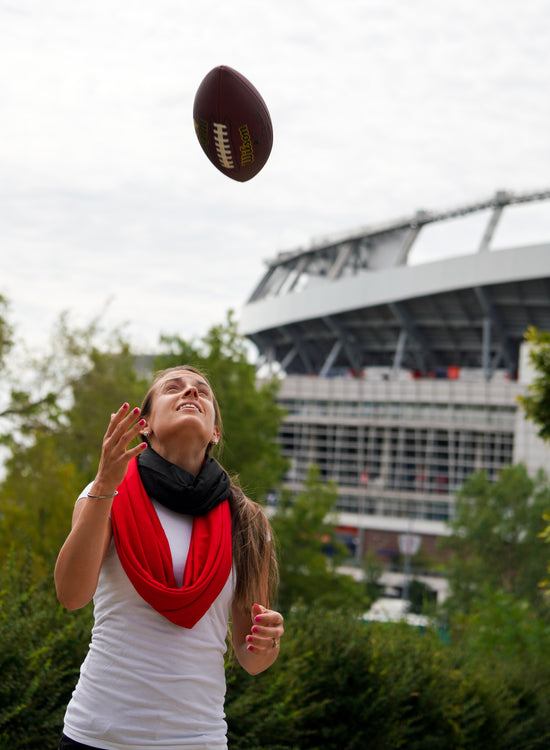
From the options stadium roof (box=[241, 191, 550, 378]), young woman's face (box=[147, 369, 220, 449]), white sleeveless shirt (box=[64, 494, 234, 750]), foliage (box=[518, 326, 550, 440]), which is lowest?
white sleeveless shirt (box=[64, 494, 234, 750])

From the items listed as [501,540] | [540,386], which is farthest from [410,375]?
[540,386]

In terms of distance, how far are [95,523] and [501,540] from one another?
3718 cm

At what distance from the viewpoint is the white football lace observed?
439cm

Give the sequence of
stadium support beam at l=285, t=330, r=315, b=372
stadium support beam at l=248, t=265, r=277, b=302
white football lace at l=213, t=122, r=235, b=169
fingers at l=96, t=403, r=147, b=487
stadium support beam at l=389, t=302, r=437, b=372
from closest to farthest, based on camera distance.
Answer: fingers at l=96, t=403, r=147, b=487 < white football lace at l=213, t=122, r=235, b=169 < stadium support beam at l=389, t=302, r=437, b=372 < stadium support beam at l=285, t=330, r=315, b=372 < stadium support beam at l=248, t=265, r=277, b=302

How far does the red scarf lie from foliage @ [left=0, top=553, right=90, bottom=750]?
84.2 inches

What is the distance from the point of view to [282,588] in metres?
25.9

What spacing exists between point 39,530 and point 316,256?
183 ft

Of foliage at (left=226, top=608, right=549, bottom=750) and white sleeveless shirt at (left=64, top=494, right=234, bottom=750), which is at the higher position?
white sleeveless shirt at (left=64, top=494, right=234, bottom=750)

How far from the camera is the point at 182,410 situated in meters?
2.71

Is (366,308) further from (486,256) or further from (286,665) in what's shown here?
(286,665)

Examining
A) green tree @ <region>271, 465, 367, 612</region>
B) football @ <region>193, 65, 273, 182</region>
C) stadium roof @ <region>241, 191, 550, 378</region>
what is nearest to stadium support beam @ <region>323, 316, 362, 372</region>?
stadium roof @ <region>241, 191, 550, 378</region>

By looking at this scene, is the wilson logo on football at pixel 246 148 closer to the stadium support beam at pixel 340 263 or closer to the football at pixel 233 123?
the football at pixel 233 123

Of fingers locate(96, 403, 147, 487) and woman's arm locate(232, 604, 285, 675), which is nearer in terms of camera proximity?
fingers locate(96, 403, 147, 487)

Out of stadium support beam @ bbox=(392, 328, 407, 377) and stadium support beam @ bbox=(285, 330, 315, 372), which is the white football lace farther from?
stadium support beam @ bbox=(285, 330, 315, 372)
